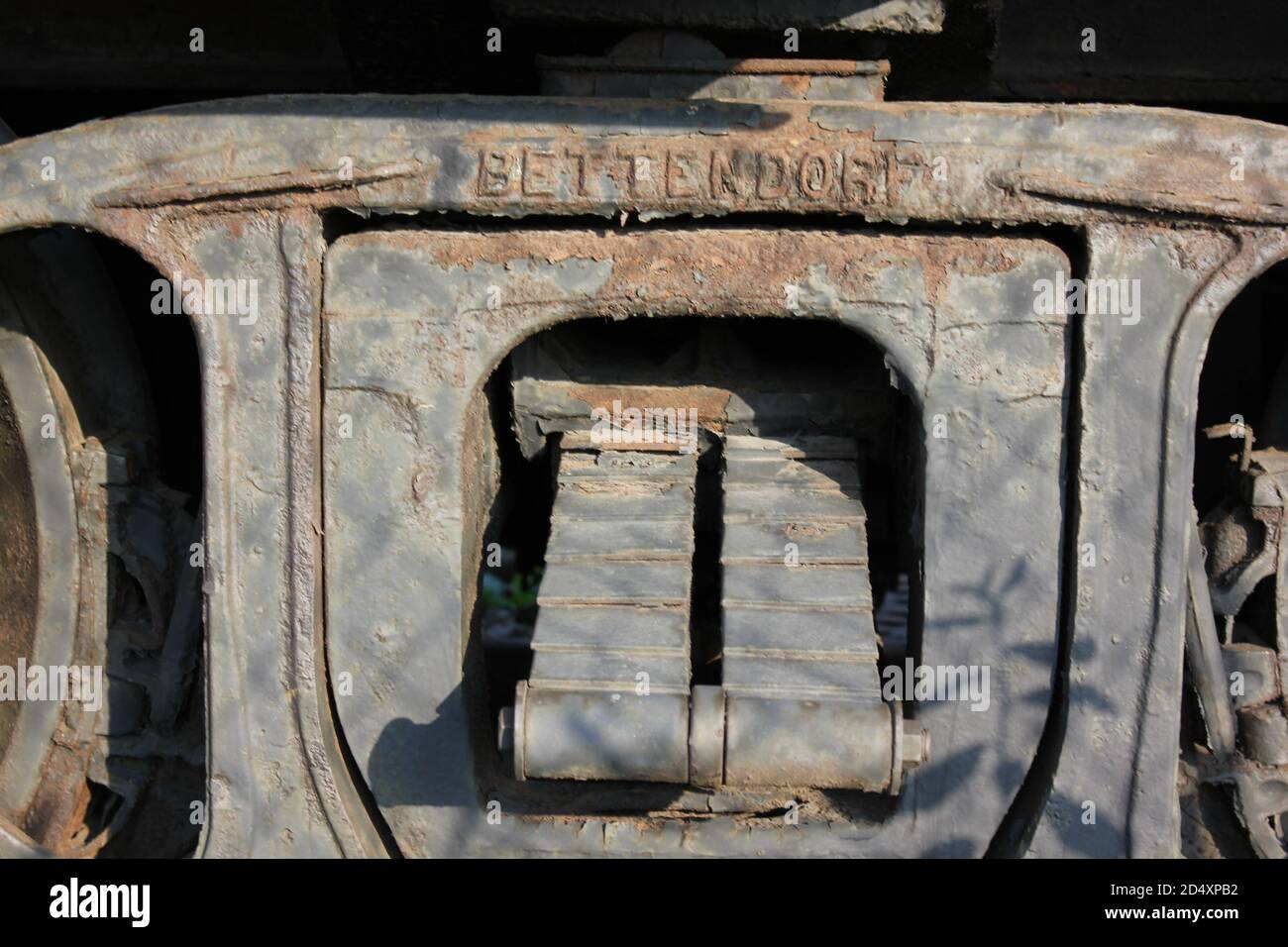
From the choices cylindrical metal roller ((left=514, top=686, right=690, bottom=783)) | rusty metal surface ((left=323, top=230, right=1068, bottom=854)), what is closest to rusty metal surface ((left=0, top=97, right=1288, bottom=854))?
rusty metal surface ((left=323, top=230, right=1068, bottom=854))

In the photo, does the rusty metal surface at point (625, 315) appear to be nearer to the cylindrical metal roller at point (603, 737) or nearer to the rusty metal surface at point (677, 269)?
the rusty metal surface at point (677, 269)

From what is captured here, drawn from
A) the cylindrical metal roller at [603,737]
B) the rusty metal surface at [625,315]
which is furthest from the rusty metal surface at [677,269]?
the cylindrical metal roller at [603,737]

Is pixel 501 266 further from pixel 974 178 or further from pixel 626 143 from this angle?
pixel 974 178

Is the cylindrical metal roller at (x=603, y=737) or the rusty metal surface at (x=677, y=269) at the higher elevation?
the rusty metal surface at (x=677, y=269)

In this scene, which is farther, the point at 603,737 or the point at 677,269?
the point at 677,269

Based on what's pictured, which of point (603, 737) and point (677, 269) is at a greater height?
point (677, 269)

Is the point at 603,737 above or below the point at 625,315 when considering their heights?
below

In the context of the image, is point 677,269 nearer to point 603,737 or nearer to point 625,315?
point 625,315

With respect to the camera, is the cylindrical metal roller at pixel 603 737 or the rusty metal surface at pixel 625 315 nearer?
the cylindrical metal roller at pixel 603 737

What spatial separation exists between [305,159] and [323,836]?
1.39 meters

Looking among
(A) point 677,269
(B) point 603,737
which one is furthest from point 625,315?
(B) point 603,737

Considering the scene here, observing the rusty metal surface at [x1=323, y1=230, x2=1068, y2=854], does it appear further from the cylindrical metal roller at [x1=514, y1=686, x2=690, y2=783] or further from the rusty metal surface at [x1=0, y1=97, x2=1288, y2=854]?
the cylindrical metal roller at [x1=514, y1=686, x2=690, y2=783]

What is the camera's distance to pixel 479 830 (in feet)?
9.04

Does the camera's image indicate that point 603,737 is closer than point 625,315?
Yes
